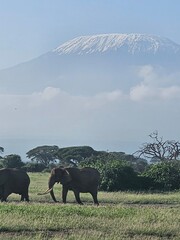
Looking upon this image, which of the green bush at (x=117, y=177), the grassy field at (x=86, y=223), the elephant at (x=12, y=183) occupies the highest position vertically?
the green bush at (x=117, y=177)

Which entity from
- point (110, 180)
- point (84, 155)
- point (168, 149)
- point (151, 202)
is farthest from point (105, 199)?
point (84, 155)

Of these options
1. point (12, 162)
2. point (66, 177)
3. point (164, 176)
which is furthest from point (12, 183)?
point (12, 162)

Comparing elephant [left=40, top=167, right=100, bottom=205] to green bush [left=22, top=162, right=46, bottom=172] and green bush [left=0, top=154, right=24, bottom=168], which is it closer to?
green bush [left=0, top=154, right=24, bottom=168]

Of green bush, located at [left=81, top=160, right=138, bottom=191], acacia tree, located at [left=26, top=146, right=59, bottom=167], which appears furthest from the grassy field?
acacia tree, located at [left=26, top=146, right=59, bottom=167]

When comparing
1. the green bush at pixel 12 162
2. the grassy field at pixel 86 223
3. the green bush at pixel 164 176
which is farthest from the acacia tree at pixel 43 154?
the grassy field at pixel 86 223

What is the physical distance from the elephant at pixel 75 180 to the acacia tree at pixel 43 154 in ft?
203

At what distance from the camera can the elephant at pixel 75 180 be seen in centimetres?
2883

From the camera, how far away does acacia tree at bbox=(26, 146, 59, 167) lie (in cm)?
9401

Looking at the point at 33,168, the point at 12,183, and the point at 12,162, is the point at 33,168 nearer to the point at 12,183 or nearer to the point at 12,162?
the point at 12,162

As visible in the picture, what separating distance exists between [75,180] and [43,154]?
6849 centimetres

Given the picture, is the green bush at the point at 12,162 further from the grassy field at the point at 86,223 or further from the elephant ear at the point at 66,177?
the grassy field at the point at 86,223

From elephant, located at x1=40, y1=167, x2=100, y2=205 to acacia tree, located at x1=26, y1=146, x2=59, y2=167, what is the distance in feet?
203

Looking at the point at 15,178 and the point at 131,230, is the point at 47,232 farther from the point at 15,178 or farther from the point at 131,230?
the point at 15,178

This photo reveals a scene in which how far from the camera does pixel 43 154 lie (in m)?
97.5
